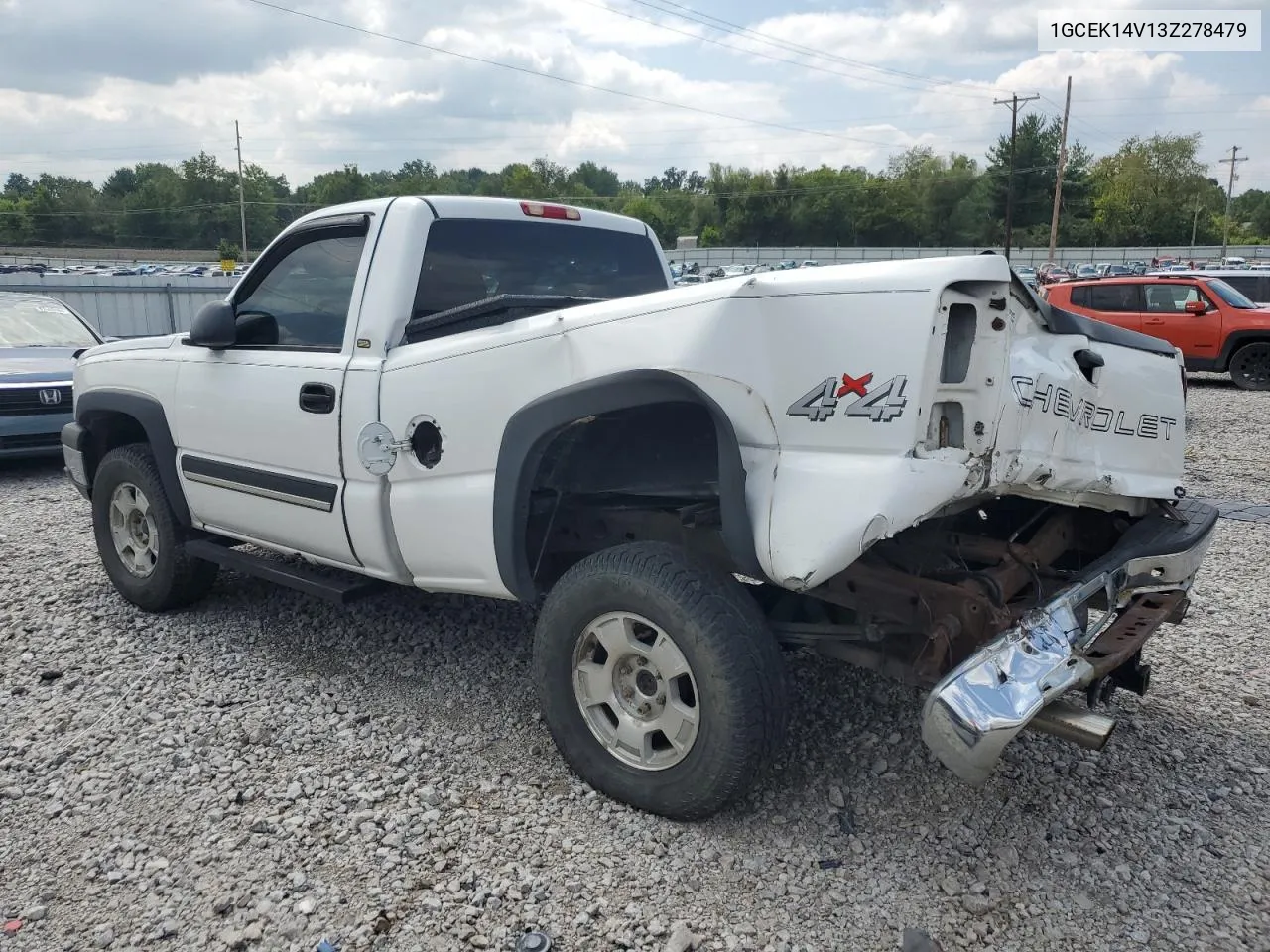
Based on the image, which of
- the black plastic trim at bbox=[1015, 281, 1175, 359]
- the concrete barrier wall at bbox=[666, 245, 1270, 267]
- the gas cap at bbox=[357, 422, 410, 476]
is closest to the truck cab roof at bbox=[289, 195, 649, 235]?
the gas cap at bbox=[357, 422, 410, 476]

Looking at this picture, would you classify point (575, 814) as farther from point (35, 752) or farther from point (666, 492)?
point (35, 752)

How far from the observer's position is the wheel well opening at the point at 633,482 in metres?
3.27

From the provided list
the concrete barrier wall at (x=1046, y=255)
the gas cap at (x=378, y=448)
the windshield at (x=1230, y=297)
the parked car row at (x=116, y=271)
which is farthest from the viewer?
the concrete barrier wall at (x=1046, y=255)

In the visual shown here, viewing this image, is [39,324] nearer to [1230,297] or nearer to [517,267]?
[517,267]

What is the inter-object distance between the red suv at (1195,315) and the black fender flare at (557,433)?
13899mm

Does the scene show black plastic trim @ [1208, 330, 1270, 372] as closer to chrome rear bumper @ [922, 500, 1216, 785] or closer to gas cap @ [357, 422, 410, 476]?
chrome rear bumper @ [922, 500, 1216, 785]

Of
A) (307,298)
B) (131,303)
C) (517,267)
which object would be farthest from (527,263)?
(131,303)

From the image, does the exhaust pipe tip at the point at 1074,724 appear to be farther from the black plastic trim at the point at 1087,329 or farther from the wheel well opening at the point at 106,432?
the wheel well opening at the point at 106,432

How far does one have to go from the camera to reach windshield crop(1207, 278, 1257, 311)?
1482cm

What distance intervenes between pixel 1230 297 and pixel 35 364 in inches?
627

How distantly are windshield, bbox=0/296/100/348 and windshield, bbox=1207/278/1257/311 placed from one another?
50.5 ft

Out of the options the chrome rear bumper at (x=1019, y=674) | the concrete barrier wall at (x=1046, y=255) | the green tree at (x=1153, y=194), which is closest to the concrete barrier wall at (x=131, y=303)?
the chrome rear bumper at (x=1019, y=674)

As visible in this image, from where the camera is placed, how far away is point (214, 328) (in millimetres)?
4133

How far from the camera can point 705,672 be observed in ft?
9.30
